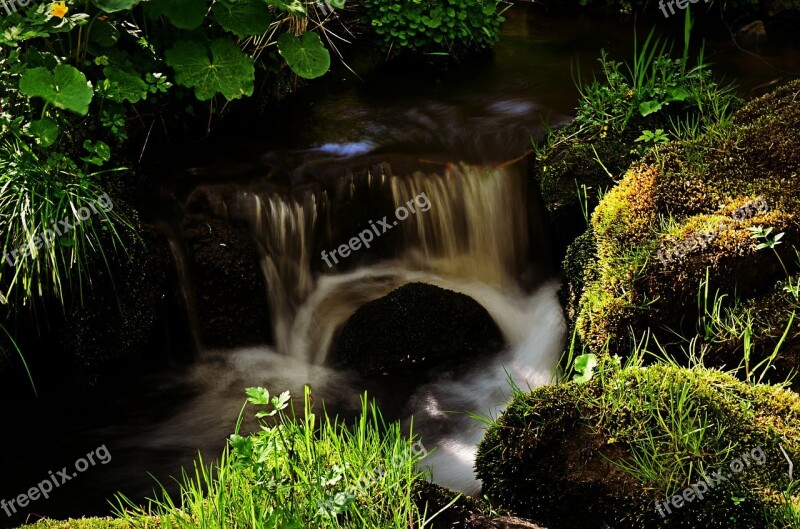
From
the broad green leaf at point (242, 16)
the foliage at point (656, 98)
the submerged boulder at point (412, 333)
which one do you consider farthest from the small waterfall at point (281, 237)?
the foliage at point (656, 98)

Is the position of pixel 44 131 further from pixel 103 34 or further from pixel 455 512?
pixel 455 512

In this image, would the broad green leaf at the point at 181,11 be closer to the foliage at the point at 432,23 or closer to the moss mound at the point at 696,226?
the foliage at the point at 432,23

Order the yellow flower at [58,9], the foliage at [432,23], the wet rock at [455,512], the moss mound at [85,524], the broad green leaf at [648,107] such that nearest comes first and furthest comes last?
the wet rock at [455,512] → the moss mound at [85,524] → the yellow flower at [58,9] → the broad green leaf at [648,107] → the foliage at [432,23]

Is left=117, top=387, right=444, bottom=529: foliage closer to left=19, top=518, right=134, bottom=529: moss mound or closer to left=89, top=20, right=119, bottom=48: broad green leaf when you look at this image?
left=19, top=518, right=134, bottom=529: moss mound

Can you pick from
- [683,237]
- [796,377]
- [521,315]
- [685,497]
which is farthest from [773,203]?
[685,497]

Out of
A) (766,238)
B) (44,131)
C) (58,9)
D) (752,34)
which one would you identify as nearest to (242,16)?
(58,9)

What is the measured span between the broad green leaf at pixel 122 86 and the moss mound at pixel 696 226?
2.49 meters

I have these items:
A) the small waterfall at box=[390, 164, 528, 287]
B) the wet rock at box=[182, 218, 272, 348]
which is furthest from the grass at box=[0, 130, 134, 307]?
the small waterfall at box=[390, 164, 528, 287]

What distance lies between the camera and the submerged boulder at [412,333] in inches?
186

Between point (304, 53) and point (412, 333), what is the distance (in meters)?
1.78

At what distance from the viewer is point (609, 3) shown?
8008 mm

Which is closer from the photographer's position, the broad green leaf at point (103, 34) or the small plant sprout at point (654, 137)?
the broad green leaf at point (103, 34)

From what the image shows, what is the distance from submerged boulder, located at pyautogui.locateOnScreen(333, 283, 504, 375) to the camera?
472cm

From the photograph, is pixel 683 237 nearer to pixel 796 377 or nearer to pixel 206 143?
pixel 796 377
